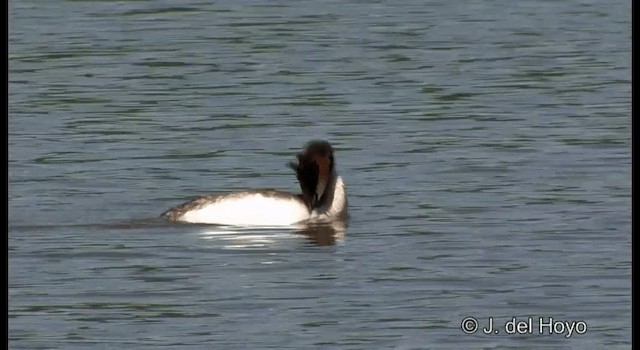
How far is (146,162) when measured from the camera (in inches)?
933

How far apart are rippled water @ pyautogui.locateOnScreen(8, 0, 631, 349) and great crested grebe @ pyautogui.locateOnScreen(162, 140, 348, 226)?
0.23 meters

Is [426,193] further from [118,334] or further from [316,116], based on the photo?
[118,334]

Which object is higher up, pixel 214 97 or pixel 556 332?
pixel 556 332

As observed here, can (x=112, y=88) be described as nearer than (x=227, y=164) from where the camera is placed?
No

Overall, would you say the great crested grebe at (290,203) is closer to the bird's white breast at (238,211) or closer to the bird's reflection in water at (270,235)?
the bird's white breast at (238,211)

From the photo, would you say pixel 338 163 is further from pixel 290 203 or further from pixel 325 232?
pixel 325 232

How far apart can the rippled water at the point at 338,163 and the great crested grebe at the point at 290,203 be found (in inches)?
9.0

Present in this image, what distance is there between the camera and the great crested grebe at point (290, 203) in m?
20.8

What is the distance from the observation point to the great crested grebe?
68.4 feet

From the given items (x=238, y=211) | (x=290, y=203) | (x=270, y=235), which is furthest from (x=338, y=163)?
(x=270, y=235)

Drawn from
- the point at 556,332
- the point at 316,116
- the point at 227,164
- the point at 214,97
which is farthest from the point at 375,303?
the point at 214,97

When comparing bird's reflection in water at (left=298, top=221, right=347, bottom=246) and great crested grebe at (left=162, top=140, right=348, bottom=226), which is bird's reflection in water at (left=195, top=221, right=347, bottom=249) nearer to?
bird's reflection in water at (left=298, top=221, right=347, bottom=246)

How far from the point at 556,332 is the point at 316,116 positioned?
10797mm

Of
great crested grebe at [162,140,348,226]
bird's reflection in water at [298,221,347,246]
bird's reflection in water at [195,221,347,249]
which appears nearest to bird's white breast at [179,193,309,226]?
great crested grebe at [162,140,348,226]
